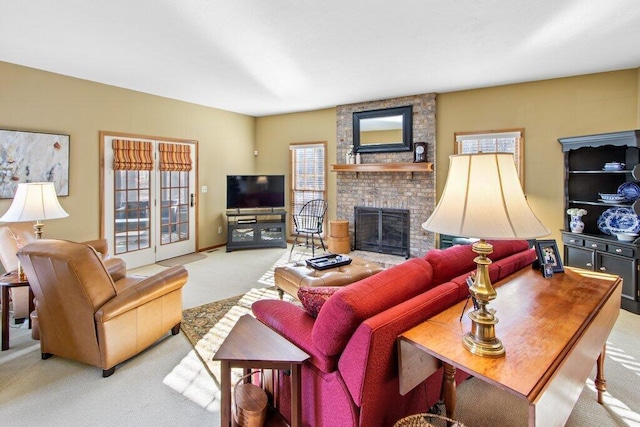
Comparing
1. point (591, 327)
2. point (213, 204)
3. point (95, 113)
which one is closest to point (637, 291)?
point (591, 327)

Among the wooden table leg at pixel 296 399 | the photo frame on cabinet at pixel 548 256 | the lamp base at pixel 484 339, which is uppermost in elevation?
the photo frame on cabinet at pixel 548 256

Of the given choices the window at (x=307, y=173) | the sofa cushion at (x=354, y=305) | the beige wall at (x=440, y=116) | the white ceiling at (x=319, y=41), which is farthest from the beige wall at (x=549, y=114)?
the sofa cushion at (x=354, y=305)

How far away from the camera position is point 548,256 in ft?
7.54

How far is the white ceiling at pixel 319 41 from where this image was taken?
107 inches

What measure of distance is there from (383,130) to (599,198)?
319cm

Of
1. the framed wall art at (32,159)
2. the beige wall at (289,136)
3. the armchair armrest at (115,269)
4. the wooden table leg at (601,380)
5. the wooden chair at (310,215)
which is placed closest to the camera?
the wooden table leg at (601,380)

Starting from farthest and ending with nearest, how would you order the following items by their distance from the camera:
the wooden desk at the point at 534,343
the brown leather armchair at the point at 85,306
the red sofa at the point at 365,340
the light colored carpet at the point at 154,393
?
1. the brown leather armchair at the point at 85,306
2. the light colored carpet at the point at 154,393
3. the red sofa at the point at 365,340
4. the wooden desk at the point at 534,343

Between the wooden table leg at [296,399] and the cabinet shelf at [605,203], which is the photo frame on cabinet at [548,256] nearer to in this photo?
the wooden table leg at [296,399]

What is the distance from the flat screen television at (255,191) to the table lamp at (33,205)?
3.47 metres

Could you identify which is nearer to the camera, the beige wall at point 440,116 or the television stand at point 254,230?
the beige wall at point 440,116

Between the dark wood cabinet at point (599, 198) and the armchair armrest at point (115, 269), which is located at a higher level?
the dark wood cabinet at point (599, 198)

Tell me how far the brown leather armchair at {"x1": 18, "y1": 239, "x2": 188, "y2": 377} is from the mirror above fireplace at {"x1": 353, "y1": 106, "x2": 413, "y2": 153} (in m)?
4.35

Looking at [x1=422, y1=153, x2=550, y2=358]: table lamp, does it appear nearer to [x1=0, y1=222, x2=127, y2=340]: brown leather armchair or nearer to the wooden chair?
[x1=0, y1=222, x2=127, y2=340]: brown leather armchair

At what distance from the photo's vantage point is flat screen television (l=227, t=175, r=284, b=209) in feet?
21.5
